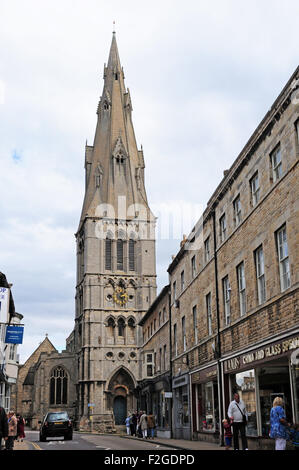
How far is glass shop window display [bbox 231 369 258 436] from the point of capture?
18125 mm

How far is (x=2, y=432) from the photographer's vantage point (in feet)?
37.1

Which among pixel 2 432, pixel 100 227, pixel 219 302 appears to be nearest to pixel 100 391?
pixel 100 227

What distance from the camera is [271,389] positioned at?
660 inches

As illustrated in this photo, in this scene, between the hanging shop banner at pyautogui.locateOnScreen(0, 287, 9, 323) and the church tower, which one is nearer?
the hanging shop banner at pyautogui.locateOnScreen(0, 287, 9, 323)

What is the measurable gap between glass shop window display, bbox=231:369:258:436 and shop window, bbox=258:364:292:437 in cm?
61

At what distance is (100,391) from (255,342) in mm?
53988

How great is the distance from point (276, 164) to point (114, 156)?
213 feet

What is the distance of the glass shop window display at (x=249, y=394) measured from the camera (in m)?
18.1

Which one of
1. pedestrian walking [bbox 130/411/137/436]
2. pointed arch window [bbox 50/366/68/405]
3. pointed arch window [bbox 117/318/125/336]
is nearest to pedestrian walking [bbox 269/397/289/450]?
pedestrian walking [bbox 130/411/137/436]

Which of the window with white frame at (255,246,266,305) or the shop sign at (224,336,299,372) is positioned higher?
the window with white frame at (255,246,266,305)

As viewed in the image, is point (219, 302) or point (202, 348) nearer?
point (219, 302)

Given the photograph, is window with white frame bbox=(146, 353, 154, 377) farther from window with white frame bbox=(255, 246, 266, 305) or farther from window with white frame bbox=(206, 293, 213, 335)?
window with white frame bbox=(255, 246, 266, 305)

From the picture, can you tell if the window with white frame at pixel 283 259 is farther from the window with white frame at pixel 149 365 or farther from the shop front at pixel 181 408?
the window with white frame at pixel 149 365

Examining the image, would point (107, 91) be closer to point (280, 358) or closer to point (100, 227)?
point (100, 227)
